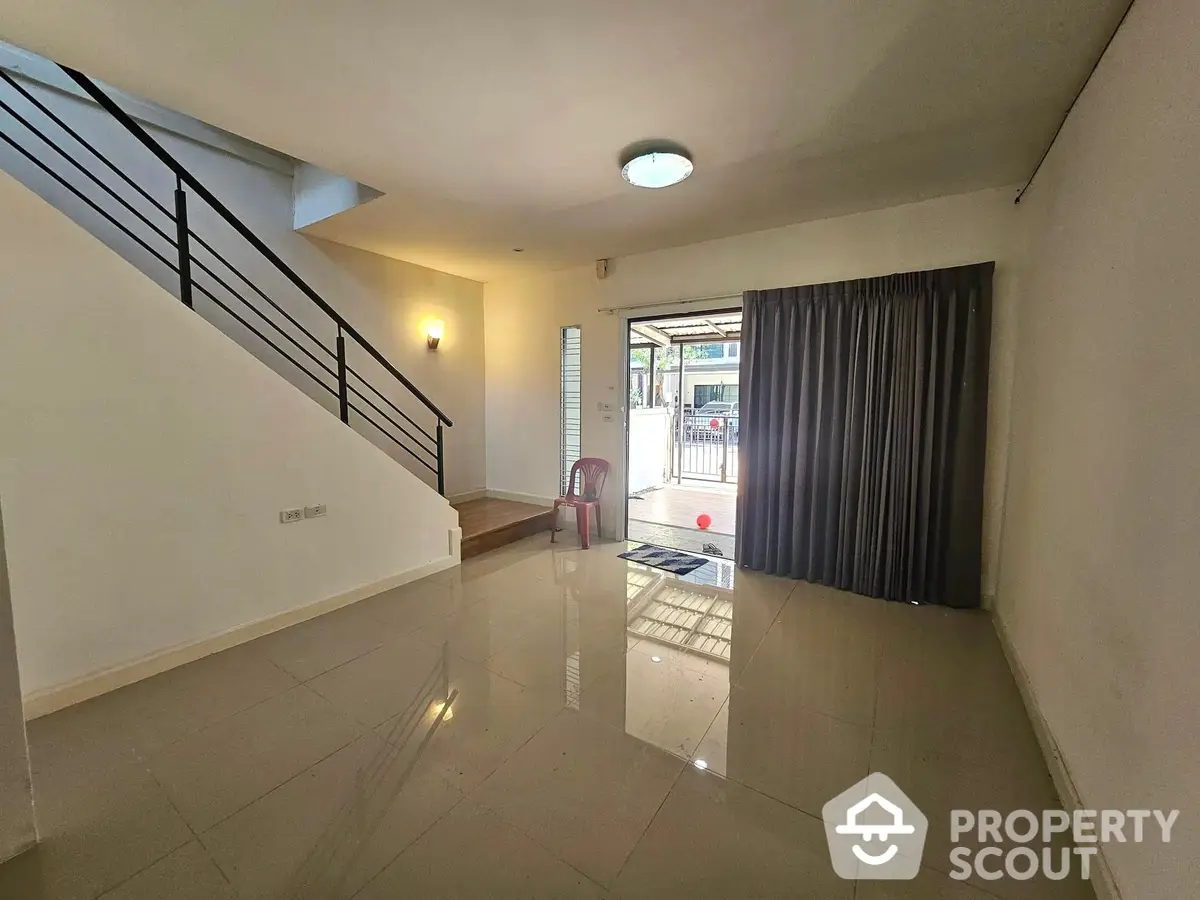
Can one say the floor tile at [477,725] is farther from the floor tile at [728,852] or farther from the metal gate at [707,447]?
the metal gate at [707,447]

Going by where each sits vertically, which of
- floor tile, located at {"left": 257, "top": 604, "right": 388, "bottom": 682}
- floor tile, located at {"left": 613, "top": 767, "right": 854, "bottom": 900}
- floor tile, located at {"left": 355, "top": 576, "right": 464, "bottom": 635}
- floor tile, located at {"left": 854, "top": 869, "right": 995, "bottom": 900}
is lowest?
floor tile, located at {"left": 854, "top": 869, "right": 995, "bottom": 900}

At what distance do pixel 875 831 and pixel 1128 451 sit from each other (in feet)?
4.59

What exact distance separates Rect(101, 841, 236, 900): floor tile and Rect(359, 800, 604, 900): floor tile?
428mm

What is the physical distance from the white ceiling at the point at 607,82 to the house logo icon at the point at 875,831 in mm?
2644

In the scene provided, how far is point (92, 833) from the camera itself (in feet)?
4.76

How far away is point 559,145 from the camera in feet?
7.56

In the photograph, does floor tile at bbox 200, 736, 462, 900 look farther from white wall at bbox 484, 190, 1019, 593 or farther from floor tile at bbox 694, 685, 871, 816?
white wall at bbox 484, 190, 1019, 593

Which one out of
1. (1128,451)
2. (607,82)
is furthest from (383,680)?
(1128,451)

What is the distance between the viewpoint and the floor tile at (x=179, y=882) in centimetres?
128

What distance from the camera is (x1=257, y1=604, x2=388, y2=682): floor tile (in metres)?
2.40

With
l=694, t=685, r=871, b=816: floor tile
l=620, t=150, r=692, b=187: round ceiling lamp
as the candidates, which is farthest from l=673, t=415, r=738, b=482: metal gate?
l=694, t=685, r=871, b=816: floor tile

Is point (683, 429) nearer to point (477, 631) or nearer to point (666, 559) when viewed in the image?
point (666, 559)

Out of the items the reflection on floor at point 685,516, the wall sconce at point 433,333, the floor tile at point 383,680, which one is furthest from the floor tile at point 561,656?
the wall sconce at point 433,333

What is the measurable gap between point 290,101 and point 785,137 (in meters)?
2.27
